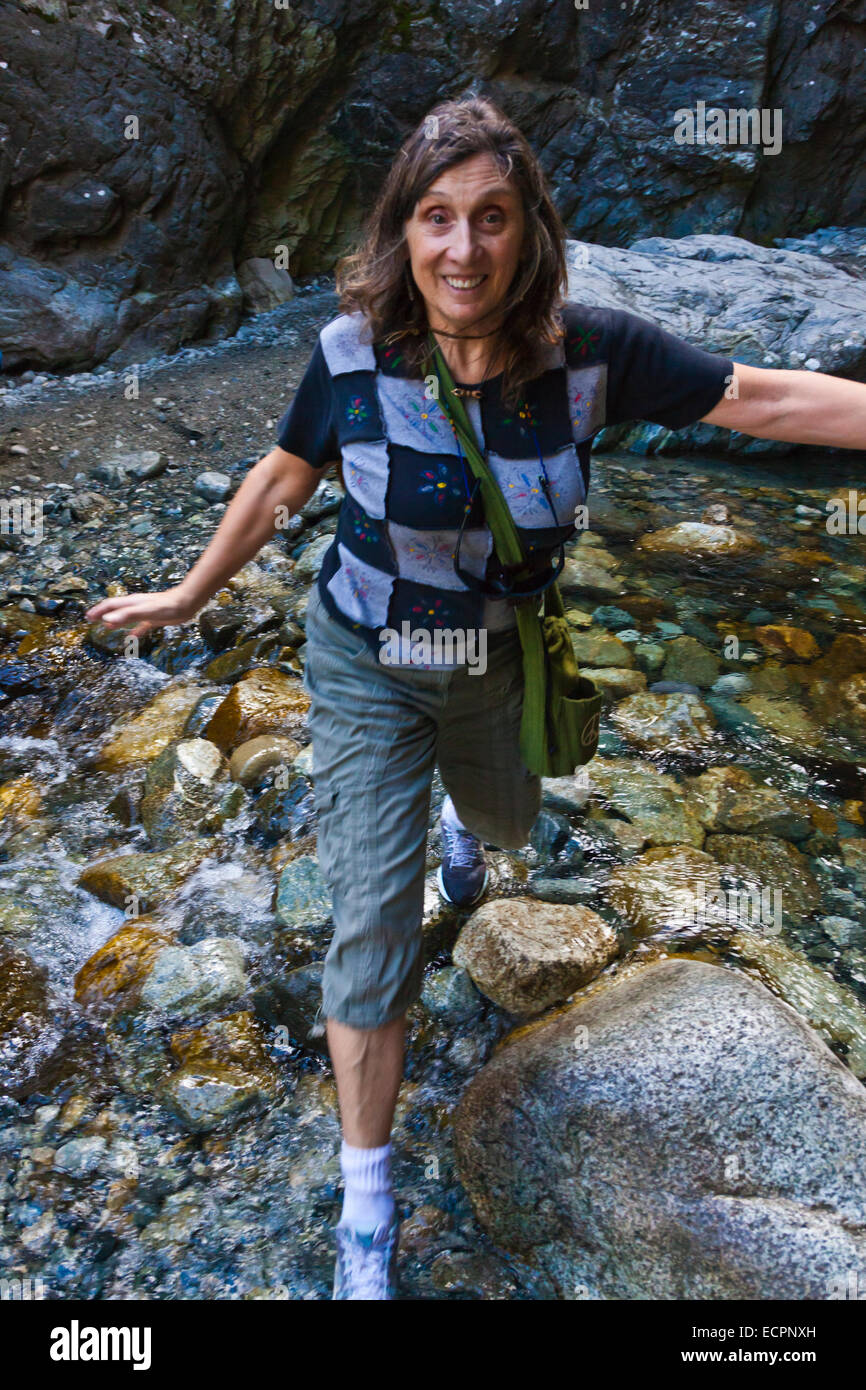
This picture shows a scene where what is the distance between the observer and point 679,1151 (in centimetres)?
185

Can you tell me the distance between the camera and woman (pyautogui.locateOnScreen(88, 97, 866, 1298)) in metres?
1.70

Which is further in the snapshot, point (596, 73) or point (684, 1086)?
point (596, 73)

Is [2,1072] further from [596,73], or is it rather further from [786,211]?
[786,211]

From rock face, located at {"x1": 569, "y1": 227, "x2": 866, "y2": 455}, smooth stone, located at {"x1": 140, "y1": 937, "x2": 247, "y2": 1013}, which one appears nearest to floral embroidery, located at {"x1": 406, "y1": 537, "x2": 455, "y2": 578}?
smooth stone, located at {"x1": 140, "y1": 937, "x2": 247, "y2": 1013}

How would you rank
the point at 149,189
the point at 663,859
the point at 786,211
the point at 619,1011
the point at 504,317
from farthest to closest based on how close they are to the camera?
the point at 786,211
the point at 149,189
the point at 663,859
the point at 619,1011
the point at 504,317

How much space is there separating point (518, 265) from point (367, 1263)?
68.9 inches

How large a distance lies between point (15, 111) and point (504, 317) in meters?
6.23

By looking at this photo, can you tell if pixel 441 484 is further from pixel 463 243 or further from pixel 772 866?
pixel 772 866

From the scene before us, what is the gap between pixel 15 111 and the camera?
641cm

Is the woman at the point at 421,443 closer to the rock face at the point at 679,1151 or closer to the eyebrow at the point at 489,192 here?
the eyebrow at the point at 489,192

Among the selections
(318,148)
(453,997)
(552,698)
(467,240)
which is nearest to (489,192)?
(467,240)

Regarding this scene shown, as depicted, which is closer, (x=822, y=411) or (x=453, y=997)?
(x=822, y=411)

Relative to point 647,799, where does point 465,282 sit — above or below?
above

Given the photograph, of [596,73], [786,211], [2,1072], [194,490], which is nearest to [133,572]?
[194,490]
